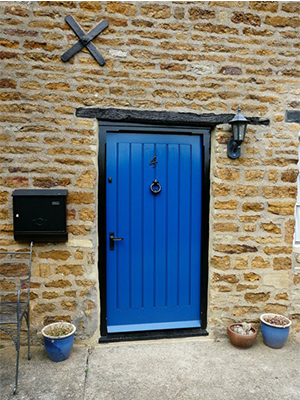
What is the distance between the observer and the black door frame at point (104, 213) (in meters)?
2.95

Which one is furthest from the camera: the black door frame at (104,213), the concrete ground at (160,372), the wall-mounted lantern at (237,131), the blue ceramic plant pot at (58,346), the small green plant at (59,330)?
the black door frame at (104,213)

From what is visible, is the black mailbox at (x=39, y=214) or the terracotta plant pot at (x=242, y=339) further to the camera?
the terracotta plant pot at (x=242, y=339)

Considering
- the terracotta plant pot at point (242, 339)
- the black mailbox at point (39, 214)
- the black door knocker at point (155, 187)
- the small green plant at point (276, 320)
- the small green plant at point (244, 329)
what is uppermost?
the black door knocker at point (155, 187)

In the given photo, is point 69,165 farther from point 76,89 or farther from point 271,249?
point 271,249

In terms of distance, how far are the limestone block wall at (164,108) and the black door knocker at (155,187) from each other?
60 centimetres

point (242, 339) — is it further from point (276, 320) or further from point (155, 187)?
point (155, 187)

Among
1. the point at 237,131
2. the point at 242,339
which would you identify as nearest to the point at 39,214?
the point at 237,131

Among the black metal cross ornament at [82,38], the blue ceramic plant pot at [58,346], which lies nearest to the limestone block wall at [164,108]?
the black metal cross ornament at [82,38]

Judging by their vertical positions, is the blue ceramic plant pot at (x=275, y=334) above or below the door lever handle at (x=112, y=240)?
below

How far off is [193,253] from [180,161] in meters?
1.03

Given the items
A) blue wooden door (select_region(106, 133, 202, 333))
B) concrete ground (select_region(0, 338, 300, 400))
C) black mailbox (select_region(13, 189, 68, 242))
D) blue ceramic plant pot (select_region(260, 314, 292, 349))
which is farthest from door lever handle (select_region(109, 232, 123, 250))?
blue ceramic plant pot (select_region(260, 314, 292, 349))

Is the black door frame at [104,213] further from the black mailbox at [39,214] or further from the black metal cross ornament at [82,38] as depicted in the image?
the black metal cross ornament at [82,38]

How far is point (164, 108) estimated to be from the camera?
295 cm

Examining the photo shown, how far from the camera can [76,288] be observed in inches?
114
